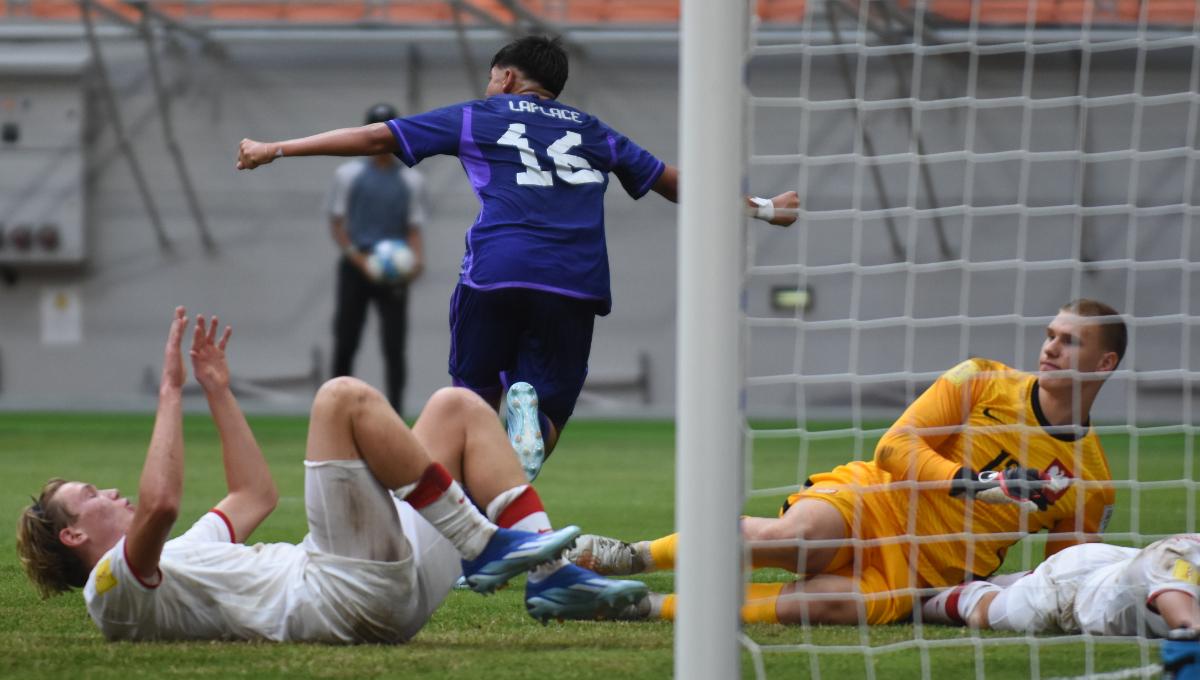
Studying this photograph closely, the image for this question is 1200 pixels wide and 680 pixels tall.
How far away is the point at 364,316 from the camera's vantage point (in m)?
9.95

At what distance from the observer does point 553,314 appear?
14.6ft

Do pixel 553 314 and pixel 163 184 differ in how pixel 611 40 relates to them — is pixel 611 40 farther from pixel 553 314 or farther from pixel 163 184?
pixel 553 314

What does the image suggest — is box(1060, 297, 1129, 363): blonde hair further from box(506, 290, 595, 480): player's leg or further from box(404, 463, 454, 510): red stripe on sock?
box(404, 463, 454, 510): red stripe on sock

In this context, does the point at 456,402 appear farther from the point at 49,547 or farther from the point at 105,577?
the point at 49,547

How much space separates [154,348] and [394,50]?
369cm

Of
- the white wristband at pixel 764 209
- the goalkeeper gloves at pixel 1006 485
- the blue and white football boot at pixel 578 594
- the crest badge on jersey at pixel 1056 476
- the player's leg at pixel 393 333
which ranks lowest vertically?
the player's leg at pixel 393 333

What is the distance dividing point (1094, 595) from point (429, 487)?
1.65m

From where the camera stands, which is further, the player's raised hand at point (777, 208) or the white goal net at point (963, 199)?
the white goal net at point (963, 199)

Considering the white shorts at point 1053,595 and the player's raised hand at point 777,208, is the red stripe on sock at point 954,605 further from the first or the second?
the player's raised hand at point 777,208

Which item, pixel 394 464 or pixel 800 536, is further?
pixel 800 536

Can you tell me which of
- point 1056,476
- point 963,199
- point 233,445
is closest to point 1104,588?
point 1056,476

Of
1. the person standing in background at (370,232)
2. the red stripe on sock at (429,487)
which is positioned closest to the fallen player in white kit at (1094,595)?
the red stripe on sock at (429,487)

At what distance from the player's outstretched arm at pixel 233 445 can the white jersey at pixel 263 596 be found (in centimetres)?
16

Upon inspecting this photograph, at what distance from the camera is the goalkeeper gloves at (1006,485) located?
3.61 metres
